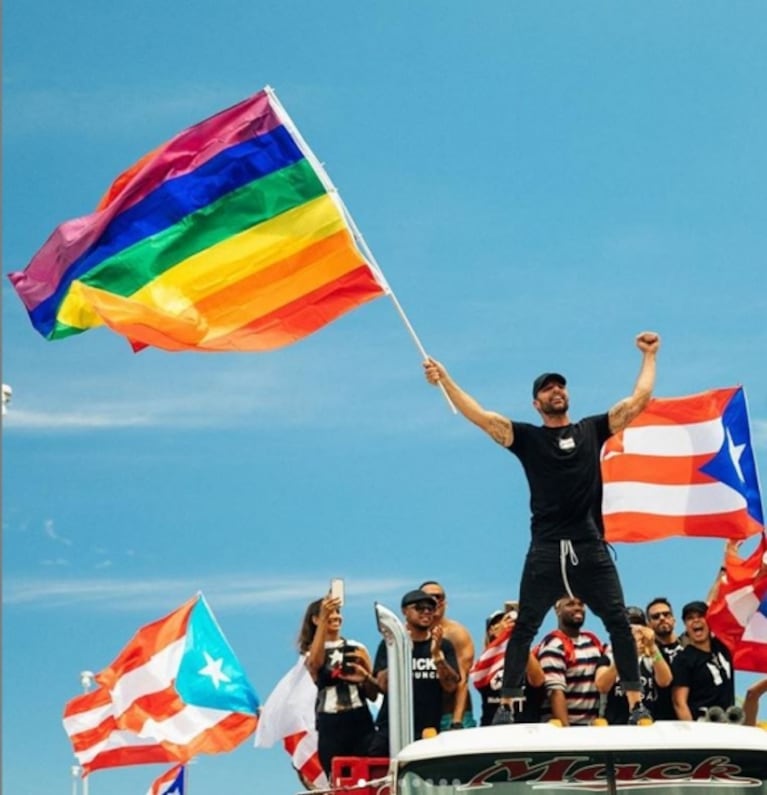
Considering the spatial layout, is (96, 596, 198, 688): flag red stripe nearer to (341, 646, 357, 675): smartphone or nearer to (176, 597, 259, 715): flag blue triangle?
(176, 597, 259, 715): flag blue triangle

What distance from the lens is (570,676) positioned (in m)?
11.8

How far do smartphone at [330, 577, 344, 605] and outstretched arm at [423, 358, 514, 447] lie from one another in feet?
5.59

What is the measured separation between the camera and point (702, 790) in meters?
9.87

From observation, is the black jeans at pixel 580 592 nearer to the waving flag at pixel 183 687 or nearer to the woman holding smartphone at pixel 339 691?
the woman holding smartphone at pixel 339 691

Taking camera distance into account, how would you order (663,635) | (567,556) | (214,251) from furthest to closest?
1. (214,251)
2. (663,635)
3. (567,556)


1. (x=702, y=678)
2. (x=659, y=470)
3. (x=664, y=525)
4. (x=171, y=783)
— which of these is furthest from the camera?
(x=171, y=783)

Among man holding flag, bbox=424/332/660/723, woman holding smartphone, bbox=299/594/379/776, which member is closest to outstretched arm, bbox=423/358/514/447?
man holding flag, bbox=424/332/660/723

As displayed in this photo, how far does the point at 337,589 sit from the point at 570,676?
1.88m

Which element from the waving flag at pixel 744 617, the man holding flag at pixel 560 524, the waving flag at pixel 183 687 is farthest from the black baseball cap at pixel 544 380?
the waving flag at pixel 183 687

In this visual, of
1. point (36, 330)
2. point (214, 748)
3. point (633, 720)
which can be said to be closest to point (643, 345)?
point (633, 720)

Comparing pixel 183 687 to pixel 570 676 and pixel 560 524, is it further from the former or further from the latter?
pixel 560 524

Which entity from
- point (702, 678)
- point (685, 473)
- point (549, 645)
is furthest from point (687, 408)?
point (549, 645)

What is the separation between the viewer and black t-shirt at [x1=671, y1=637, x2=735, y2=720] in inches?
502

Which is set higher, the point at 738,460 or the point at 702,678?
the point at 738,460
